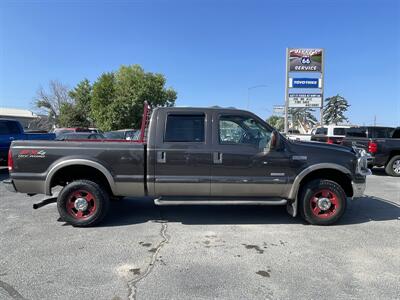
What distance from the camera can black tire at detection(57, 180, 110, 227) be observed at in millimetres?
5391

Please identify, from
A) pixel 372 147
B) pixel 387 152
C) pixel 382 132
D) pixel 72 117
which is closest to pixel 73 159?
pixel 372 147

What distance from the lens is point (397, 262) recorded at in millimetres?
4125

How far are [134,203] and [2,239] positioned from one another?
2.76 meters

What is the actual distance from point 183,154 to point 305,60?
19.6 metres

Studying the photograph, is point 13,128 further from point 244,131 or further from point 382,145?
point 382,145

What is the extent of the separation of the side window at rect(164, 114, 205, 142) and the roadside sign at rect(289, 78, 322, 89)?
727 inches

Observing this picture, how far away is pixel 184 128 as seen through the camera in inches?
216

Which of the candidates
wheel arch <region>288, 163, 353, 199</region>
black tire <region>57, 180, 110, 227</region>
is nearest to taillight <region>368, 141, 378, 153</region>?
wheel arch <region>288, 163, 353, 199</region>

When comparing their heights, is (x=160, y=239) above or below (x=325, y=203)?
below

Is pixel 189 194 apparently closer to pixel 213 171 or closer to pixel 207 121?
pixel 213 171

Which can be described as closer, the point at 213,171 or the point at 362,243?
the point at 362,243

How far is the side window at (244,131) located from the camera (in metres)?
5.47

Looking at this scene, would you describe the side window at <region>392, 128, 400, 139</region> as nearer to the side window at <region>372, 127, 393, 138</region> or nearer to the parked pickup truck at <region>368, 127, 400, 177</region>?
the side window at <region>372, 127, 393, 138</region>

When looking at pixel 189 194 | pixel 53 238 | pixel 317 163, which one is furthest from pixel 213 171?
pixel 53 238
